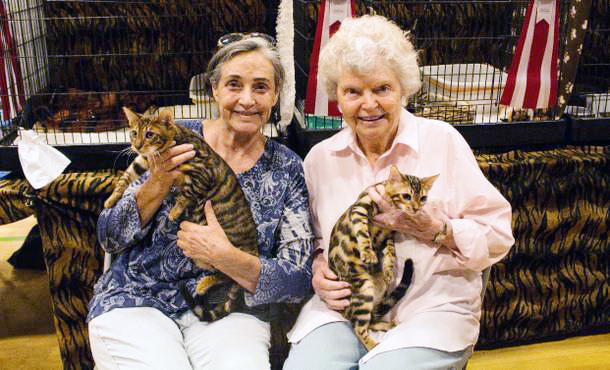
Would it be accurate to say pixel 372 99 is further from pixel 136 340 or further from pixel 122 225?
pixel 136 340

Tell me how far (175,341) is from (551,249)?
1736mm

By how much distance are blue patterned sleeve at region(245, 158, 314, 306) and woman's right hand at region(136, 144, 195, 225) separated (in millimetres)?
336

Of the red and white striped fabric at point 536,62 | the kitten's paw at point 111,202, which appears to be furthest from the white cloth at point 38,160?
the red and white striped fabric at point 536,62

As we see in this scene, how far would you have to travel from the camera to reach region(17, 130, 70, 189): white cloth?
2065 mm

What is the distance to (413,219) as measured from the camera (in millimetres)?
1501

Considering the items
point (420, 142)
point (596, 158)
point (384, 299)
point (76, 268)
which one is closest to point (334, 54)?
point (420, 142)

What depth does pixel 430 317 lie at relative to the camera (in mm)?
1562

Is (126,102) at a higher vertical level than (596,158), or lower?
higher

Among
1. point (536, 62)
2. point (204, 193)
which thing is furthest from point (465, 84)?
point (204, 193)

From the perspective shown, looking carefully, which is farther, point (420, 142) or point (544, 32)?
point (544, 32)

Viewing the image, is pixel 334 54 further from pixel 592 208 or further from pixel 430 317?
pixel 592 208

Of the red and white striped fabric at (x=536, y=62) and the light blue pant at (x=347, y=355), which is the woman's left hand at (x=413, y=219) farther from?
the red and white striped fabric at (x=536, y=62)

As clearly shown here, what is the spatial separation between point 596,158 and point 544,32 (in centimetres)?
60

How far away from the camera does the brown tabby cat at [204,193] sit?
1516mm
